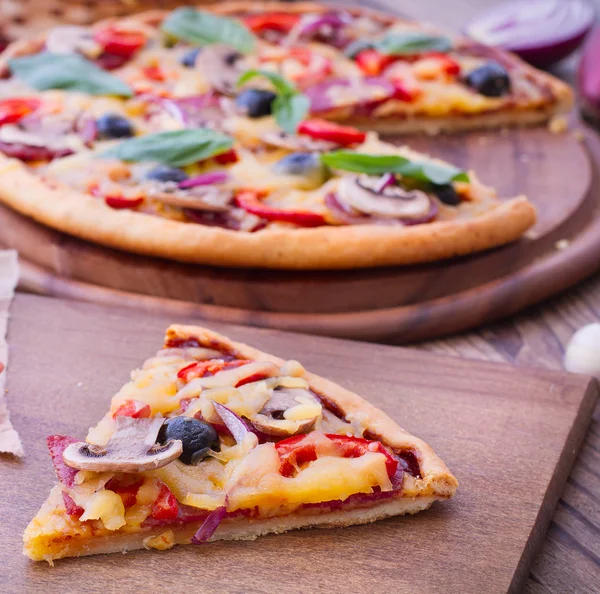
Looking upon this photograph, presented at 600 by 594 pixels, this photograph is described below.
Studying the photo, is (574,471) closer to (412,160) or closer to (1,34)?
(412,160)

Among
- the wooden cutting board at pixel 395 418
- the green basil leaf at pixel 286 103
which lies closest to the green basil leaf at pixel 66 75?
the green basil leaf at pixel 286 103

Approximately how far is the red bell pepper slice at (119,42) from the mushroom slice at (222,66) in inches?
16.4

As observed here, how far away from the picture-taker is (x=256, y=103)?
4754mm

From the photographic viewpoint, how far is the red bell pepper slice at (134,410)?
2.77 meters

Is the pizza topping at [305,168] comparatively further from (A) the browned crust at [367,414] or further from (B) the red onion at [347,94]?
(A) the browned crust at [367,414]

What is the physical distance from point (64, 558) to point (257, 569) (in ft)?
1.65

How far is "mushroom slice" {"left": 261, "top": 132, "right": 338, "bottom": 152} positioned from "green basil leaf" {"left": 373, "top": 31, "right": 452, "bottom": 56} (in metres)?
1.19

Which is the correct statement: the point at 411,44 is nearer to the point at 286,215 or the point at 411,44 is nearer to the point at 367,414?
the point at 286,215

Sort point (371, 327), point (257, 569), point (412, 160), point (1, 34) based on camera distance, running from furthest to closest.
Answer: point (1, 34), point (412, 160), point (371, 327), point (257, 569)

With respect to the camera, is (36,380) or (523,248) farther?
(523,248)

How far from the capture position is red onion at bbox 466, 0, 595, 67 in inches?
229

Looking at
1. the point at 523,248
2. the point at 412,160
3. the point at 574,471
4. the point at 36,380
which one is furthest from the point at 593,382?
the point at 36,380

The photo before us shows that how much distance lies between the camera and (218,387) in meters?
2.87

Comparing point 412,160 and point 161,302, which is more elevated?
point 412,160
